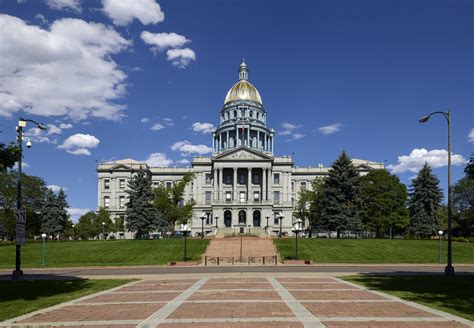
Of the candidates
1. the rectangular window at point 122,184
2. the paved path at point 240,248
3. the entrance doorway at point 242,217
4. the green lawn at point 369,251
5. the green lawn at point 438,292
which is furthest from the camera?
the rectangular window at point 122,184

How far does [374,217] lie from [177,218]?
1221 inches

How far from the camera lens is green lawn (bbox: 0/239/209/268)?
42.2 meters

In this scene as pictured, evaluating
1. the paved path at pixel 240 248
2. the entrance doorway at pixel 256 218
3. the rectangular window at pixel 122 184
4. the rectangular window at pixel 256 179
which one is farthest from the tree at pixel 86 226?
the paved path at pixel 240 248

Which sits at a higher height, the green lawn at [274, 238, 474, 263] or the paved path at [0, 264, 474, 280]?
the paved path at [0, 264, 474, 280]

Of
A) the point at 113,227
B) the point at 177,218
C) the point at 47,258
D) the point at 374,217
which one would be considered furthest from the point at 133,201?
the point at 374,217

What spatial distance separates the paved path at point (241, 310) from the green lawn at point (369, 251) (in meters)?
25.5

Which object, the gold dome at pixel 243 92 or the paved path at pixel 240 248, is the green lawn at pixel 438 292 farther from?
the gold dome at pixel 243 92

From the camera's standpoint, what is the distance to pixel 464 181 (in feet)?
320

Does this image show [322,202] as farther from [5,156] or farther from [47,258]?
[5,156]

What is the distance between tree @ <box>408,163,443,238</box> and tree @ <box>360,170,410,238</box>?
Answer: 166cm

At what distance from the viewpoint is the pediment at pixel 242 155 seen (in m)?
92.8

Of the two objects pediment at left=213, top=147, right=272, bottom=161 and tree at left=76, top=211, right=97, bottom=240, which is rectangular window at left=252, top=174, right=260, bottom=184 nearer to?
pediment at left=213, top=147, right=272, bottom=161

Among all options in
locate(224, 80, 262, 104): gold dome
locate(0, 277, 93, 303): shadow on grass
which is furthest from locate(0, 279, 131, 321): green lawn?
locate(224, 80, 262, 104): gold dome

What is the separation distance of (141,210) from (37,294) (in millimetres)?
50425
